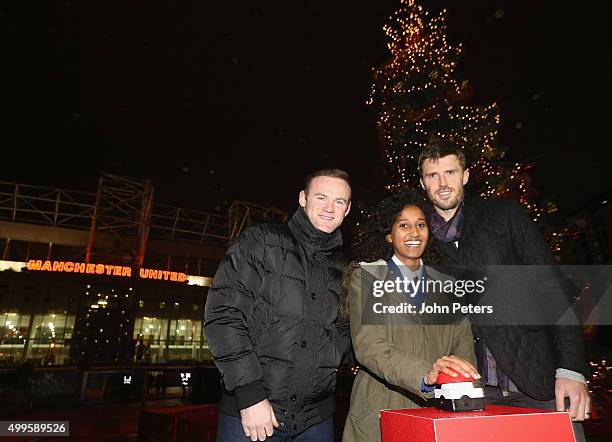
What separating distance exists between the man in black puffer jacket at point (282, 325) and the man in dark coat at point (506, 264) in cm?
70

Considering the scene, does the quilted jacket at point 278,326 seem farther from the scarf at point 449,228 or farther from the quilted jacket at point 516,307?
the quilted jacket at point 516,307

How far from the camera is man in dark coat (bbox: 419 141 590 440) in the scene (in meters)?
2.03

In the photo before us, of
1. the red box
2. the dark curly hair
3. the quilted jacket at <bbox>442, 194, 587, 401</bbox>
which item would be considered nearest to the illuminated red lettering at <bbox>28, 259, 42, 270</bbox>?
the dark curly hair

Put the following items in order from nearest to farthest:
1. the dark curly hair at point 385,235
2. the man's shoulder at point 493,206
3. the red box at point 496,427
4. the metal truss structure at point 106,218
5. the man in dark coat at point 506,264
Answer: the red box at point 496,427 < the man in dark coat at point 506,264 < the man's shoulder at point 493,206 < the dark curly hair at point 385,235 < the metal truss structure at point 106,218

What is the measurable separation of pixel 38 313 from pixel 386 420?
27.2 m

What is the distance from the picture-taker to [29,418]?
10.9m

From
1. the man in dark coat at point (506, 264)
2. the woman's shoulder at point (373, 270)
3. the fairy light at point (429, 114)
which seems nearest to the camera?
the man in dark coat at point (506, 264)

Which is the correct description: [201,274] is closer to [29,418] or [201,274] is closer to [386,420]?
[29,418]

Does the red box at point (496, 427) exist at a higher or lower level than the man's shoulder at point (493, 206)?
lower

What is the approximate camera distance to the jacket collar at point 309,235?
252cm

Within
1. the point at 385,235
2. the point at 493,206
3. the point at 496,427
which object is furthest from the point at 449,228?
the point at 496,427

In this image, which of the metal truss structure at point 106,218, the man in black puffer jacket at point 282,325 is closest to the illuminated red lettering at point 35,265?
the metal truss structure at point 106,218

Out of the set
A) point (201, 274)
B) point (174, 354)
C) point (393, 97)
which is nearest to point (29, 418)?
point (393, 97)

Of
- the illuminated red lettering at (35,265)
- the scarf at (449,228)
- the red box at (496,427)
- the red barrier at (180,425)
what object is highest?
the illuminated red lettering at (35,265)
